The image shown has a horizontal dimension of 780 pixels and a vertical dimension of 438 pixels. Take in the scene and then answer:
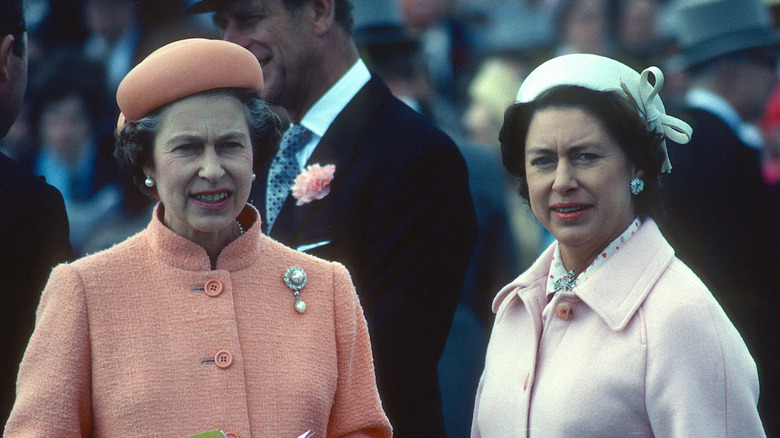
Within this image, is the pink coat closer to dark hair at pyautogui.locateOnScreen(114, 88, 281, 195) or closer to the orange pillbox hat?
dark hair at pyautogui.locateOnScreen(114, 88, 281, 195)

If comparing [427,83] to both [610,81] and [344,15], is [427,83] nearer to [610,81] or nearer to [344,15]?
[344,15]

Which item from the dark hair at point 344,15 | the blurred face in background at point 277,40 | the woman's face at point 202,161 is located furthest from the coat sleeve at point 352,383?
the dark hair at point 344,15

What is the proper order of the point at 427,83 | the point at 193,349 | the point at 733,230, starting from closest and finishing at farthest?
the point at 193,349 → the point at 733,230 → the point at 427,83

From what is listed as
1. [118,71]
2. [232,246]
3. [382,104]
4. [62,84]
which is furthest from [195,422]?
[118,71]

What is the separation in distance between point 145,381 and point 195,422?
6.2 inches

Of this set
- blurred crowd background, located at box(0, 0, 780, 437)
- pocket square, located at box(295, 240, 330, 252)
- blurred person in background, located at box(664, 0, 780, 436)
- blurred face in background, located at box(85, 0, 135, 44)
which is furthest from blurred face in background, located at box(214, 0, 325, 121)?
blurred face in background, located at box(85, 0, 135, 44)

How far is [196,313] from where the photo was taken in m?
2.70

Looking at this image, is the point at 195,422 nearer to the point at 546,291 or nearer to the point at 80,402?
the point at 80,402

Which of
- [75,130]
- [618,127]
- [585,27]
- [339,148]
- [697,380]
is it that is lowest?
[697,380]

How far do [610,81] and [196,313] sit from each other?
1.30m

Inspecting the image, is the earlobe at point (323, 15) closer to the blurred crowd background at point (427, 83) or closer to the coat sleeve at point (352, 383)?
the blurred crowd background at point (427, 83)

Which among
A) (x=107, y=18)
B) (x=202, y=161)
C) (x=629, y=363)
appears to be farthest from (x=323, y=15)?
(x=107, y=18)

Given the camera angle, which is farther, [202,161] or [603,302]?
[603,302]

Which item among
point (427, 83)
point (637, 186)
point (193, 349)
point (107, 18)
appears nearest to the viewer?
point (193, 349)
